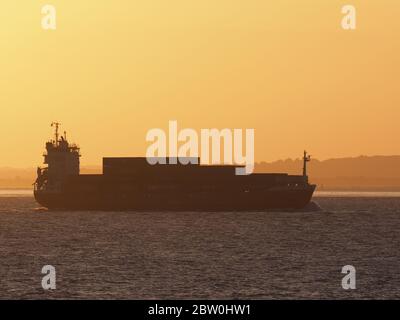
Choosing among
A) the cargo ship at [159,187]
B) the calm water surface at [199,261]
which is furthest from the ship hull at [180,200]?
the calm water surface at [199,261]

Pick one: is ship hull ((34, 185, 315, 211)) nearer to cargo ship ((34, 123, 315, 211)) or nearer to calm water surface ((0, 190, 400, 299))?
cargo ship ((34, 123, 315, 211))

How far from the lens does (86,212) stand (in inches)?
5221

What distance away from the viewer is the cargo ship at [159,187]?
4727 inches

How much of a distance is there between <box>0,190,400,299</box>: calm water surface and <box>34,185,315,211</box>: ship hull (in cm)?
3181

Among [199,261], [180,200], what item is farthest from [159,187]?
[199,261]

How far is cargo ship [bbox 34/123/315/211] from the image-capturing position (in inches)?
4727

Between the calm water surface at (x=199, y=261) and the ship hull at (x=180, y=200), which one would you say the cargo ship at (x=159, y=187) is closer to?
the ship hull at (x=180, y=200)

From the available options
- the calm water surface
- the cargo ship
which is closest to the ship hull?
the cargo ship

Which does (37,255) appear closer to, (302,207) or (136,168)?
(136,168)

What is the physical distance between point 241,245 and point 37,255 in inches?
705

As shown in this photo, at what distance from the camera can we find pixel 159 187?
4833 inches

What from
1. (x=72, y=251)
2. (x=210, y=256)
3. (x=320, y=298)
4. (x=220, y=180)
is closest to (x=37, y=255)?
(x=72, y=251)

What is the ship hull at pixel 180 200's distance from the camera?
120 meters

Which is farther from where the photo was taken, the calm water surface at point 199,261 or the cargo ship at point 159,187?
the cargo ship at point 159,187
